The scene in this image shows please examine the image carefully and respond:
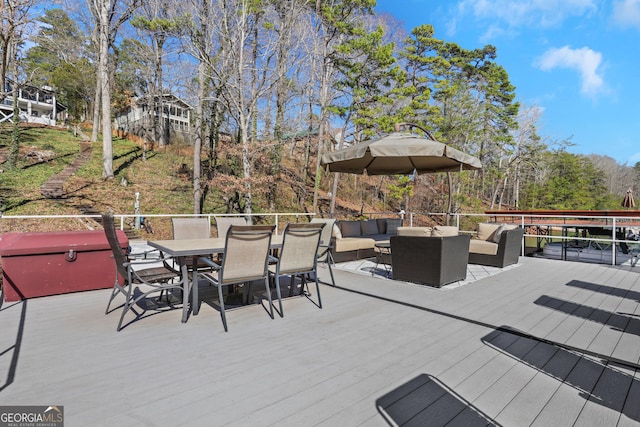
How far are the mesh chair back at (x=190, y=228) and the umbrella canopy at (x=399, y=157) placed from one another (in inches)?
99.4

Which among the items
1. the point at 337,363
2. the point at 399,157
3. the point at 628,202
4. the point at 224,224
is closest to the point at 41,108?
the point at 224,224

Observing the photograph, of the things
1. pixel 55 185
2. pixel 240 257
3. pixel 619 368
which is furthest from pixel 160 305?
pixel 55 185

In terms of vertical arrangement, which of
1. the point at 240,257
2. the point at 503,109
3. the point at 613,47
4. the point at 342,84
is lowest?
the point at 240,257

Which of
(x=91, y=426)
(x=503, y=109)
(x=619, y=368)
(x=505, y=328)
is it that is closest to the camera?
(x=91, y=426)

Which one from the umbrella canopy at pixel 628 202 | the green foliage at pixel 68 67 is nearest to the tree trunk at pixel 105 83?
the green foliage at pixel 68 67

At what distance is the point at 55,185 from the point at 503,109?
82.3 ft

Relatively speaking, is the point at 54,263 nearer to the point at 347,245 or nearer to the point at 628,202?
the point at 347,245

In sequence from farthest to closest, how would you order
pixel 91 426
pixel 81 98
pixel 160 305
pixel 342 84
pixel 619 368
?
pixel 81 98, pixel 342 84, pixel 160 305, pixel 619 368, pixel 91 426

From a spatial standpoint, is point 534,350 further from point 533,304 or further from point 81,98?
point 81,98

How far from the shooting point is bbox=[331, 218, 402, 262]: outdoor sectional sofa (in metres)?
5.81

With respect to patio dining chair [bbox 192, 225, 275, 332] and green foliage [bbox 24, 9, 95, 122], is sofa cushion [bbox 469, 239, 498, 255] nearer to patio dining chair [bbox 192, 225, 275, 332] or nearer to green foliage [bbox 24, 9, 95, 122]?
patio dining chair [bbox 192, 225, 275, 332]

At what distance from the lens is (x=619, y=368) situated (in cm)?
217

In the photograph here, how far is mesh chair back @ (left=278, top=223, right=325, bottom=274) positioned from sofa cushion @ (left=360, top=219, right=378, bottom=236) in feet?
11.5

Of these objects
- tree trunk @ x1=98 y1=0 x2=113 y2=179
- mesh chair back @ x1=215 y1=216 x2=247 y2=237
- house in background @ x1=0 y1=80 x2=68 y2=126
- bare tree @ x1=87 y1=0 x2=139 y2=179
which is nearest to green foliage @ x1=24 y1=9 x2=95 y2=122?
house in background @ x1=0 y1=80 x2=68 y2=126
